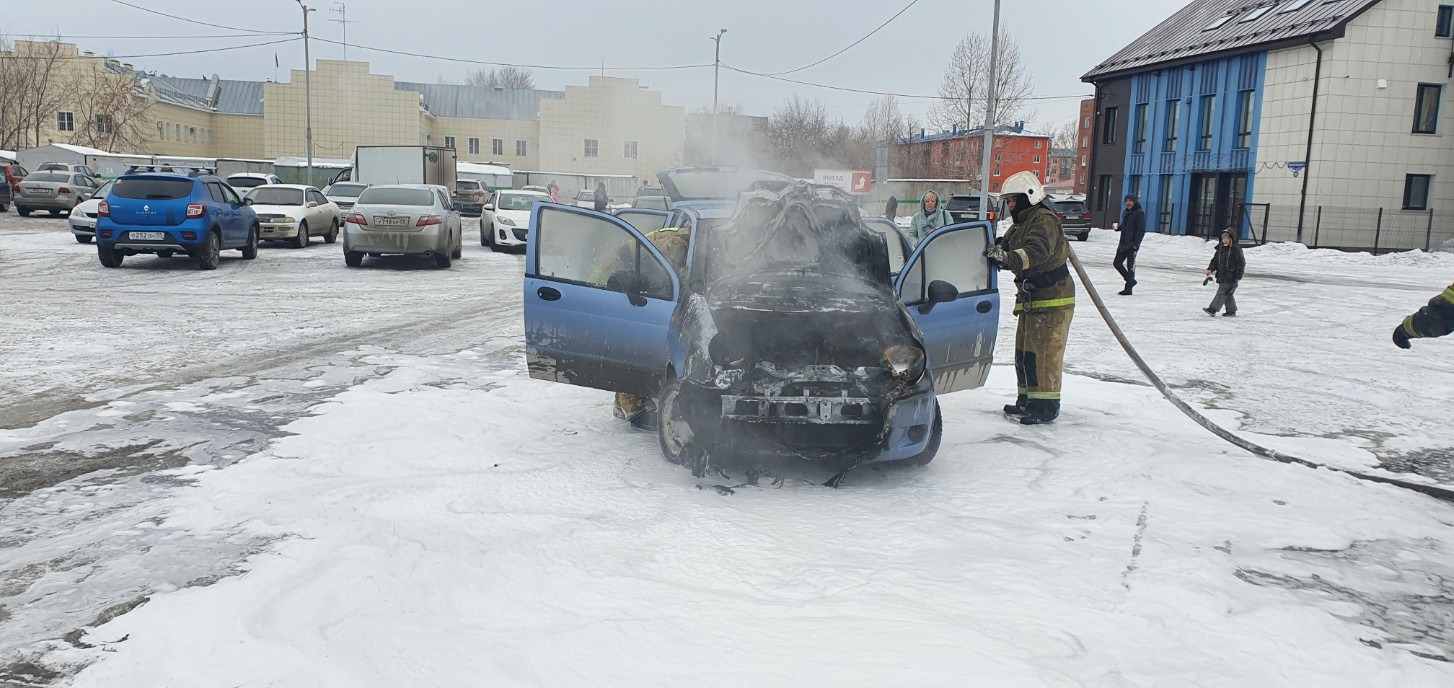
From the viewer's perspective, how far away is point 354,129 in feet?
217

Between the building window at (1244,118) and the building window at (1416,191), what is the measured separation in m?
4.68

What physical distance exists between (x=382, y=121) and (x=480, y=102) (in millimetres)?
10916

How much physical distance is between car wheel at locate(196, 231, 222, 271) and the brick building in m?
32.1

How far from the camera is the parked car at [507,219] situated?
2144 centimetres

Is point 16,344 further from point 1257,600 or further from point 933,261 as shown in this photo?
point 1257,600

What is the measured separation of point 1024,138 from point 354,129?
49685mm

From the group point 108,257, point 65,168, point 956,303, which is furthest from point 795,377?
point 65,168

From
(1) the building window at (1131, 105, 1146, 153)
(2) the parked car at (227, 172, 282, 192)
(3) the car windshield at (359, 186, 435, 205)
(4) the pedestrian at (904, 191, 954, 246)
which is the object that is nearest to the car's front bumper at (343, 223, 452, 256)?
(3) the car windshield at (359, 186, 435, 205)

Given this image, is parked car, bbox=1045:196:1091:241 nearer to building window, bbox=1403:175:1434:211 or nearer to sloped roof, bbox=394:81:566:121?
building window, bbox=1403:175:1434:211

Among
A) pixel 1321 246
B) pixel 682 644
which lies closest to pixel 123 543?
pixel 682 644

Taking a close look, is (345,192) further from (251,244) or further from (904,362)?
(904,362)

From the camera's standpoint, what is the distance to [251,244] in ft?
56.3

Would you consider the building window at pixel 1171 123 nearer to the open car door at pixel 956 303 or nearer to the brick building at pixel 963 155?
the brick building at pixel 963 155

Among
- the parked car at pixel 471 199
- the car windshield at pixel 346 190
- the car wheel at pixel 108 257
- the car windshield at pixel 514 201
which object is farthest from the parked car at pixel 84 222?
the parked car at pixel 471 199
